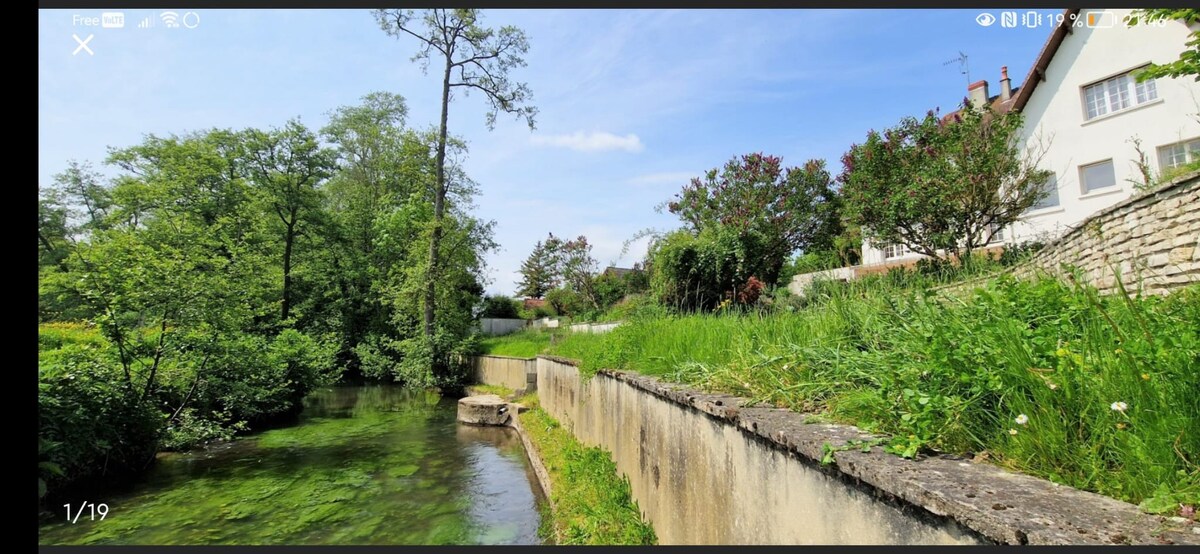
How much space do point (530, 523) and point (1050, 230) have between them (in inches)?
750

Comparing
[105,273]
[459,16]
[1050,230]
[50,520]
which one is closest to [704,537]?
[50,520]

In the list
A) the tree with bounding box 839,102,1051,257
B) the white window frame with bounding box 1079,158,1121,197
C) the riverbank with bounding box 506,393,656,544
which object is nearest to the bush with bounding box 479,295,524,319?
the tree with bounding box 839,102,1051,257

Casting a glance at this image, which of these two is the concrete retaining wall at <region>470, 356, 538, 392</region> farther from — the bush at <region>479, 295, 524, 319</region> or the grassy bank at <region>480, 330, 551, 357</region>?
the bush at <region>479, 295, 524, 319</region>

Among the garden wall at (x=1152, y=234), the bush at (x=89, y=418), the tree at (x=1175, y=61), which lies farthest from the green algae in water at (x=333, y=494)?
the tree at (x=1175, y=61)

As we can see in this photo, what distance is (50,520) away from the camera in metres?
6.45

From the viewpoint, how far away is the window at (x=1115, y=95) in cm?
1555

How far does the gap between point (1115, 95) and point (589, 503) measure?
2090cm

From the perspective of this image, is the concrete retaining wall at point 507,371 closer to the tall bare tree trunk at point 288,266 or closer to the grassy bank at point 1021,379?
the tall bare tree trunk at point 288,266

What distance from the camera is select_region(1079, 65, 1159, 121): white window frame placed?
15.5 meters

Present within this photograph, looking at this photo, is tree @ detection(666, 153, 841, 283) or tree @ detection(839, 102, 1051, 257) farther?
tree @ detection(666, 153, 841, 283)

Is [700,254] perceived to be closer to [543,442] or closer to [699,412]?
[543,442]

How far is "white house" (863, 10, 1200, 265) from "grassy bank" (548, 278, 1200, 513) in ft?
41.8

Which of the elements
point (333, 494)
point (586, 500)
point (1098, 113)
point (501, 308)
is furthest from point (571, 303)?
point (1098, 113)

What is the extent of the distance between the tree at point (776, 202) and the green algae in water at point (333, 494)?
14032 millimetres
